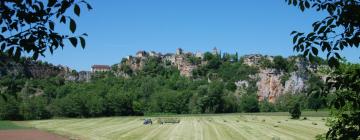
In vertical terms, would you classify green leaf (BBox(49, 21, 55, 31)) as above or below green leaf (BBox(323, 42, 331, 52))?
above

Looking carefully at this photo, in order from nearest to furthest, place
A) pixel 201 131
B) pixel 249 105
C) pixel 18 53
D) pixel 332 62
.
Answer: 1. pixel 18 53
2. pixel 332 62
3. pixel 201 131
4. pixel 249 105

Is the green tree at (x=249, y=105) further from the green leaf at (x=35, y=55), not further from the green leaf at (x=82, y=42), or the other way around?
the green leaf at (x=82, y=42)

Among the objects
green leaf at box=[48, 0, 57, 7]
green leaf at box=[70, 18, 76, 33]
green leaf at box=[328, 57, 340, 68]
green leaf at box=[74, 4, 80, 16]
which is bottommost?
green leaf at box=[328, 57, 340, 68]

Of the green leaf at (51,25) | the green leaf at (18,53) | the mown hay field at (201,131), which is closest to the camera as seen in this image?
the green leaf at (18,53)

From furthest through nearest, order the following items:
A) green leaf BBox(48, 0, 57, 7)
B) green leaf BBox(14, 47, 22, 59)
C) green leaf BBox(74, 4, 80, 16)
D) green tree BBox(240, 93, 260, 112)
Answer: green tree BBox(240, 93, 260, 112) < green leaf BBox(14, 47, 22, 59) < green leaf BBox(48, 0, 57, 7) < green leaf BBox(74, 4, 80, 16)

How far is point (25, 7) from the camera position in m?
5.42

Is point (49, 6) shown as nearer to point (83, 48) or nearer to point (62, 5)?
point (62, 5)

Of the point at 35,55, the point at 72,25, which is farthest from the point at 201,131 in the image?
the point at 72,25

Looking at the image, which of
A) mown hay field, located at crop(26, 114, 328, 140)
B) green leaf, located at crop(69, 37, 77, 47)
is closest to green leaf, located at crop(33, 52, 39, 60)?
green leaf, located at crop(69, 37, 77, 47)

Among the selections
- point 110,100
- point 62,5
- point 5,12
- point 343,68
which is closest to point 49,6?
point 62,5

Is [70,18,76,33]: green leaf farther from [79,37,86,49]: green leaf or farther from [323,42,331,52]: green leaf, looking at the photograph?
[323,42,331,52]: green leaf

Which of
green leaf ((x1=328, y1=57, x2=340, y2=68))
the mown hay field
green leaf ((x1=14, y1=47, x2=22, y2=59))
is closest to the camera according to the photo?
green leaf ((x1=14, y1=47, x2=22, y2=59))

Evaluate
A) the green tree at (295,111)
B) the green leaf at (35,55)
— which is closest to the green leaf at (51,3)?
the green leaf at (35,55)

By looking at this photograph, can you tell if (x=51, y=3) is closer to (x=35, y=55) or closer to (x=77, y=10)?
(x=77, y=10)
